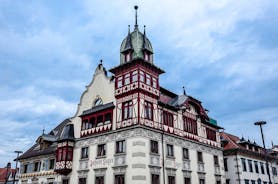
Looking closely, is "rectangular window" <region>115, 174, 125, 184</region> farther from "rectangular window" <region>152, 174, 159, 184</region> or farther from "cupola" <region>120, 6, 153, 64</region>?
"cupola" <region>120, 6, 153, 64</region>

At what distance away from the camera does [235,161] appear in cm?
4528

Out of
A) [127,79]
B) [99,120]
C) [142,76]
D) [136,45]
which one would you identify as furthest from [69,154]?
[136,45]

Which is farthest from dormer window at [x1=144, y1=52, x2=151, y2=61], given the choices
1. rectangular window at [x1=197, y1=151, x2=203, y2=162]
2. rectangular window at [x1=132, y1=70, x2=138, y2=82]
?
rectangular window at [x1=197, y1=151, x2=203, y2=162]

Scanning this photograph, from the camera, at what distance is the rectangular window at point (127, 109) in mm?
31734

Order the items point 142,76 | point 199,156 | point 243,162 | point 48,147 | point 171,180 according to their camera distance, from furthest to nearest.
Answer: point 243,162, point 48,147, point 199,156, point 142,76, point 171,180

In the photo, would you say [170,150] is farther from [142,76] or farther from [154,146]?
[142,76]

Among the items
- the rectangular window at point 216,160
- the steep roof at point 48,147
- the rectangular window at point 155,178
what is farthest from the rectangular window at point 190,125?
the steep roof at point 48,147

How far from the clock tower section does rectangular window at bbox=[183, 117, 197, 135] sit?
614cm

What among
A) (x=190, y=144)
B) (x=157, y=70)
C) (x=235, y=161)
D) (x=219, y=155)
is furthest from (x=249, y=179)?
(x=157, y=70)

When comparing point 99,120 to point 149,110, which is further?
point 99,120

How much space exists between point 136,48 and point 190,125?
42.4 ft

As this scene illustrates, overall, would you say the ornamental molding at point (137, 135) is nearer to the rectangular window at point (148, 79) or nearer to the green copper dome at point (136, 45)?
the rectangular window at point (148, 79)

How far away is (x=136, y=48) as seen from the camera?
3519cm

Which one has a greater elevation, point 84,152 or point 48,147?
point 48,147
